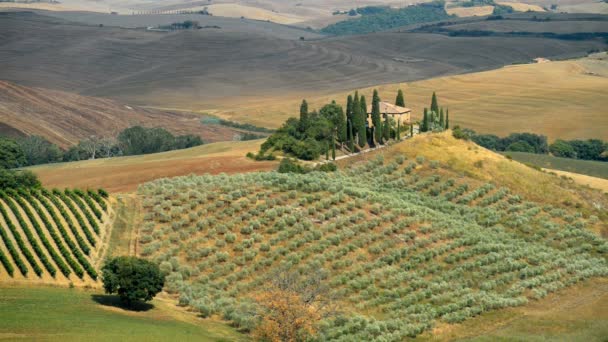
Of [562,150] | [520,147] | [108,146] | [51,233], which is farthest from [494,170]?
[108,146]

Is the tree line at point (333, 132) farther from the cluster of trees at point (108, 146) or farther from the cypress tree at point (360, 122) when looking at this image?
the cluster of trees at point (108, 146)

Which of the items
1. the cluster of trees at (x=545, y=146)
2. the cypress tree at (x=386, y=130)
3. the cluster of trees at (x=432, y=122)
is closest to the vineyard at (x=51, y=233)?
the cypress tree at (x=386, y=130)

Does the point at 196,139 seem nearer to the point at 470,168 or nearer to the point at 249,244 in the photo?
the point at 470,168

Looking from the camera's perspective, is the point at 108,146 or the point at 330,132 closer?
the point at 330,132

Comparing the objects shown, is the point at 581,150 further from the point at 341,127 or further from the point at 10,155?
the point at 10,155

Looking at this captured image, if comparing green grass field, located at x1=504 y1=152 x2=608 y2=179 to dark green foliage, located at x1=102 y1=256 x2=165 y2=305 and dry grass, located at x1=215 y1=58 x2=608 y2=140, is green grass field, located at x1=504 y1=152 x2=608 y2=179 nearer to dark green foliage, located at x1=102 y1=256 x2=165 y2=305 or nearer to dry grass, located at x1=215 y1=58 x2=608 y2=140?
dry grass, located at x1=215 y1=58 x2=608 y2=140

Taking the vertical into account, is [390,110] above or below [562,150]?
above
